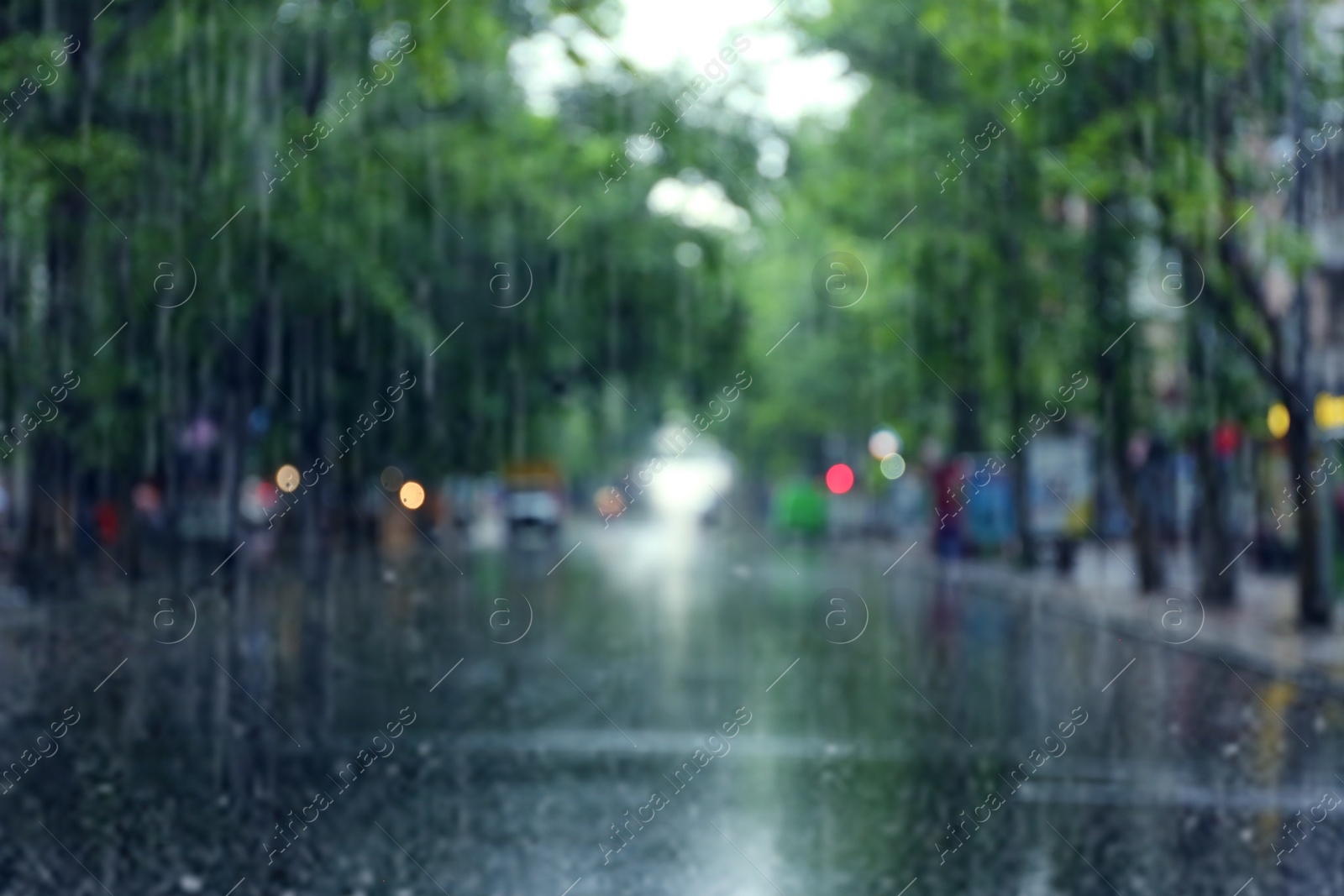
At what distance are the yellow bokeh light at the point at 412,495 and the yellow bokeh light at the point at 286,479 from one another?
3.35 meters

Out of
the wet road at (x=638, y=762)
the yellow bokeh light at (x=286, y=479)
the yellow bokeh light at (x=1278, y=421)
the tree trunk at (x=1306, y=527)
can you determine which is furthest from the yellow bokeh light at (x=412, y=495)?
the tree trunk at (x=1306, y=527)

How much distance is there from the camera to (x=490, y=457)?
168 ft

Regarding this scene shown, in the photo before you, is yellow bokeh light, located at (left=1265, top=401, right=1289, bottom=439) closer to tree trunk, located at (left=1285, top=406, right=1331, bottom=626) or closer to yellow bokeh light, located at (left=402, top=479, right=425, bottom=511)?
tree trunk, located at (left=1285, top=406, right=1331, bottom=626)

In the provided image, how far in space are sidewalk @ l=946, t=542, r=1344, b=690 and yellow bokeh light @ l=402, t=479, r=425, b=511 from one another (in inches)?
749

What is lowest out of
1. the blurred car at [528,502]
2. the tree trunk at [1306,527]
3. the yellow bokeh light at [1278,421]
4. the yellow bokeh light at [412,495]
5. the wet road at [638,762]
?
the wet road at [638,762]

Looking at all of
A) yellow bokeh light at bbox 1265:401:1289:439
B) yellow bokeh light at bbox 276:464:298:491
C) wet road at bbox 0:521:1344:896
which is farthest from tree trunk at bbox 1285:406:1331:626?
yellow bokeh light at bbox 276:464:298:491

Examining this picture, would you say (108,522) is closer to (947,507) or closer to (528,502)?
(947,507)

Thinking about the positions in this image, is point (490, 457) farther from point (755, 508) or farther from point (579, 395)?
point (755, 508)

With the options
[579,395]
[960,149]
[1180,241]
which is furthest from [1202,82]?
[579,395]

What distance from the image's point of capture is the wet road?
8539 mm

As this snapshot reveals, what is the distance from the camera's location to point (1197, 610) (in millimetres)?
27438

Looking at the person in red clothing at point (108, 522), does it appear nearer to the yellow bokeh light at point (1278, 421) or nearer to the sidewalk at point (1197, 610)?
the sidewalk at point (1197, 610)

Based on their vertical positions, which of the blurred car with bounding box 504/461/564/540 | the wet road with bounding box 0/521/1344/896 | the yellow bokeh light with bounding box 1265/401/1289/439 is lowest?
the wet road with bounding box 0/521/1344/896

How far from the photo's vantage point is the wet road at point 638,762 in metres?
8.54
